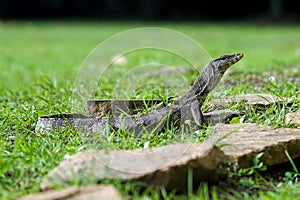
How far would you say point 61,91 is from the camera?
18.0 ft

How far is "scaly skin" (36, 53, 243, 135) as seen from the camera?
148 inches

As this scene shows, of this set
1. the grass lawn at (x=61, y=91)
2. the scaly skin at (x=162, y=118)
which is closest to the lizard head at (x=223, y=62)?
the scaly skin at (x=162, y=118)

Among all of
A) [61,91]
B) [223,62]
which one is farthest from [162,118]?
[61,91]

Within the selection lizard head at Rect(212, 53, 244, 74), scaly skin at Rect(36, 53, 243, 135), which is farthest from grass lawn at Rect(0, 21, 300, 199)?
lizard head at Rect(212, 53, 244, 74)

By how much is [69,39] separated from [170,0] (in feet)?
31.7

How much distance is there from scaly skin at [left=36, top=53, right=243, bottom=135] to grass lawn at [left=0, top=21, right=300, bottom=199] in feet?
0.31

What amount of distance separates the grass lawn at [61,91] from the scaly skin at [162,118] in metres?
0.09

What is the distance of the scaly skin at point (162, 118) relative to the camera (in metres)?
3.76

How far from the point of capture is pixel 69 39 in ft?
46.9

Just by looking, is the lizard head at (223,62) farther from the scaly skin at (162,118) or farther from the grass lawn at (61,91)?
the grass lawn at (61,91)

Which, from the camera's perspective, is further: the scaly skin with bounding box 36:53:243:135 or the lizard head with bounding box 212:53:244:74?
the lizard head with bounding box 212:53:244:74

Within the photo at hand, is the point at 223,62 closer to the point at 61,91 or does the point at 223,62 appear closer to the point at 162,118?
the point at 162,118

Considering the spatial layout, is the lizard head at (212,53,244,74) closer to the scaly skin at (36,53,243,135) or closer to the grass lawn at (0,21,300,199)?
the scaly skin at (36,53,243,135)

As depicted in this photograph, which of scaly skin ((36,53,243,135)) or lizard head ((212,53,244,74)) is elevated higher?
lizard head ((212,53,244,74))
